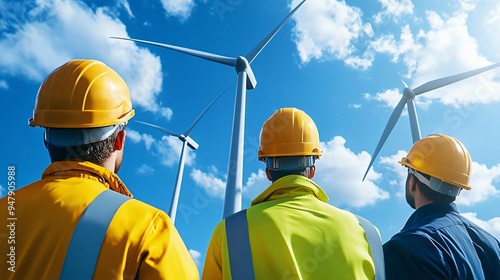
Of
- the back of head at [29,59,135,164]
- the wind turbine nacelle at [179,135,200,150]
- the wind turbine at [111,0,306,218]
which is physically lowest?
the back of head at [29,59,135,164]

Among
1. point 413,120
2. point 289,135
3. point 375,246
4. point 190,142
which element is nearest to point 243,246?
point 375,246

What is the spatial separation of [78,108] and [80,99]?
0.10 meters

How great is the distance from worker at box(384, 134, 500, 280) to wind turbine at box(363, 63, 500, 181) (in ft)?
67.2

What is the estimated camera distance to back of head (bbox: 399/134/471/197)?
685 centimetres

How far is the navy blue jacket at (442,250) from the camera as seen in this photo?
5176 millimetres

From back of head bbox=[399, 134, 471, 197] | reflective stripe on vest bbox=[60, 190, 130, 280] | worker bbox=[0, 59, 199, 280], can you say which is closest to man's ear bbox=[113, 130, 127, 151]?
worker bbox=[0, 59, 199, 280]

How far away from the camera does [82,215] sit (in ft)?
10.4

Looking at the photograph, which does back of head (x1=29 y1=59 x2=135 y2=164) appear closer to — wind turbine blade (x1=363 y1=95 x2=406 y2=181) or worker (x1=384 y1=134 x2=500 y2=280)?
worker (x1=384 y1=134 x2=500 y2=280)

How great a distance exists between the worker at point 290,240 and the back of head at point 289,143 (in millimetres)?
687

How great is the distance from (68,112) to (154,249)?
160cm

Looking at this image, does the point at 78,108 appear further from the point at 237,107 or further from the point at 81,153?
the point at 237,107

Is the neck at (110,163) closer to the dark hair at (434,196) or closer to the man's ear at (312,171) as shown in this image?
the man's ear at (312,171)

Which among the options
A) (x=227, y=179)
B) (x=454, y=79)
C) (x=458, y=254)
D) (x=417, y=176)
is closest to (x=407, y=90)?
(x=454, y=79)

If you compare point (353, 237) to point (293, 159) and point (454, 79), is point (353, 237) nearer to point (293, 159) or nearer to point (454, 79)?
point (293, 159)
